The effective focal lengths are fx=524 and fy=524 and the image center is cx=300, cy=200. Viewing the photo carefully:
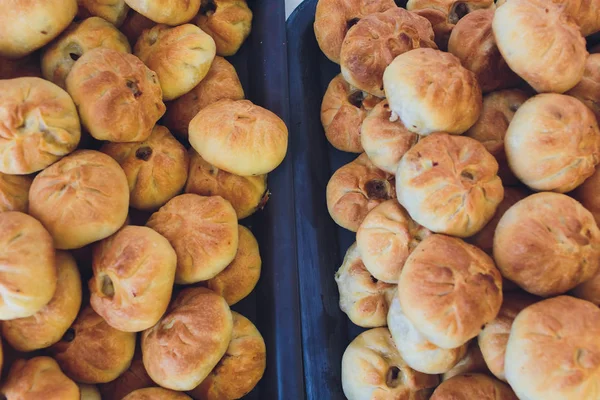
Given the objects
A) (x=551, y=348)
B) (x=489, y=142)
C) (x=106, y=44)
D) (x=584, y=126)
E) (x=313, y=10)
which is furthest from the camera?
(x=313, y=10)

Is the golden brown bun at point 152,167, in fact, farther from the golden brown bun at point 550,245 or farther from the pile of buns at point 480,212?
the golden brown bun at point 550,245

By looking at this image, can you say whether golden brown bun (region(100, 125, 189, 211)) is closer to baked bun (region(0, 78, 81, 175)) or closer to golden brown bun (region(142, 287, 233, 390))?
baked bun (region(0, 78, 81, 175))

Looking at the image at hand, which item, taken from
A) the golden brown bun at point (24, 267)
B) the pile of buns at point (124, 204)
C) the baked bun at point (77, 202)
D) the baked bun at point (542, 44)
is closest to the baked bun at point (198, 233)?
the pile of buns at point (124, 204)

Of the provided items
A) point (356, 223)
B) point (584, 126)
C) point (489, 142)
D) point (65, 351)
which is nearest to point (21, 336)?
point (65, 351)

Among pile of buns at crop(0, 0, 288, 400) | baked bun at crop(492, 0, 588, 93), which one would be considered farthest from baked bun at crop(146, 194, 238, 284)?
baked bun at crop(492, 0, 588, 93)

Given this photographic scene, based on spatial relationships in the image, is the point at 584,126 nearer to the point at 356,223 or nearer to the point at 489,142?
the point at 489,142

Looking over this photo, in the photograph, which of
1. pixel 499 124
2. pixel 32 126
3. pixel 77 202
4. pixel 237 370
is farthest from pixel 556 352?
pixel 32 126
